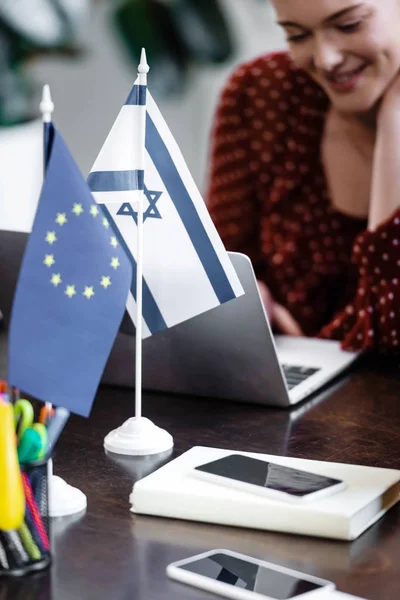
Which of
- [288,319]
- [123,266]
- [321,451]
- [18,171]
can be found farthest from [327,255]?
[123,266]

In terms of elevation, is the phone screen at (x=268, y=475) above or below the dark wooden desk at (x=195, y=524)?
above

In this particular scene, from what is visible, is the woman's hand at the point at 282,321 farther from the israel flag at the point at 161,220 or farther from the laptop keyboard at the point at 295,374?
the israel flag at the point at 161,220

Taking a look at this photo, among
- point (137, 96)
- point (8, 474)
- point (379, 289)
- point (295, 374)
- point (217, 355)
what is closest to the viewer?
point (8, 474)

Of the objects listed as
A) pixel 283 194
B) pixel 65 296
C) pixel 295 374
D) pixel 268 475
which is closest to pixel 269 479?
pixel 268 475

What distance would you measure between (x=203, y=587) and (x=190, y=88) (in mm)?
2784

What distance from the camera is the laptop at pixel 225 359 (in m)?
1.28

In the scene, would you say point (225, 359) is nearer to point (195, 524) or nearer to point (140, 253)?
point (140, 253)

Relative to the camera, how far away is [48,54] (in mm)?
3549

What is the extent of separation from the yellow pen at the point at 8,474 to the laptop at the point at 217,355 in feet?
1.58

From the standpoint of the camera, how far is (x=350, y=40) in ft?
6.40

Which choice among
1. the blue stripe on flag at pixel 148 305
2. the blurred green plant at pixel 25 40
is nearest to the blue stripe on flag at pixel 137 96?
the blue stripe on flag at pixel 148 305

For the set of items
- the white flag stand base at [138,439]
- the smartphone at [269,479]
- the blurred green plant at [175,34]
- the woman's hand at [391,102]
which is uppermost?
the blurred green plant at [175,34]

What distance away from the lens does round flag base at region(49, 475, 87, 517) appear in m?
0.94

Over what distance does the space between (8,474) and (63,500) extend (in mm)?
200
